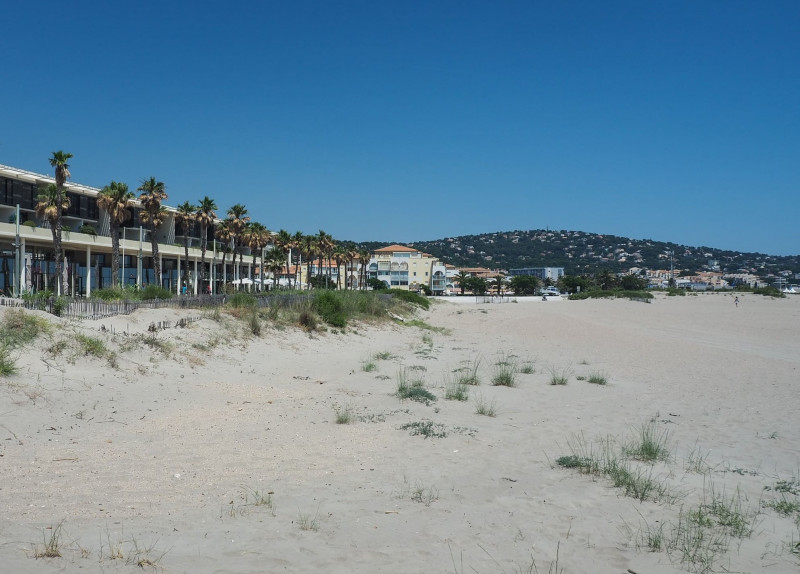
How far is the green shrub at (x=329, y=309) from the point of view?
26109mm

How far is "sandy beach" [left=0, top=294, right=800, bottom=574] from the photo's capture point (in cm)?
516

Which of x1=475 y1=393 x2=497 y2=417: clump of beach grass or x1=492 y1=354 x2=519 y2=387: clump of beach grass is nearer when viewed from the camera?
x1=475 y1=393 x2=497 y2=417: clump of beach grass

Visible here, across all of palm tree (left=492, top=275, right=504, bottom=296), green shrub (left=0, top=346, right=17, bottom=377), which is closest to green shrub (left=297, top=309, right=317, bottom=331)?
green shrub (left=0, top=346, right=17, bottom=377)

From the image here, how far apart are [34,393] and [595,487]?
29.4ft

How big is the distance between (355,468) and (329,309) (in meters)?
18.9

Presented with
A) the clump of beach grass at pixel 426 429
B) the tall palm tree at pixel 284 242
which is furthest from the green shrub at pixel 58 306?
the tall palm tree at pixel 284 242

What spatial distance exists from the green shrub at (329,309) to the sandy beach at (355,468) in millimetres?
9178

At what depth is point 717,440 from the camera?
9961 mm

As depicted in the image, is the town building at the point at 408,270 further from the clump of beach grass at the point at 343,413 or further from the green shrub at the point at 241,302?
the clump of beach grass at the point at 343,413

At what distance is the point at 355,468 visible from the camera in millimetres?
7738

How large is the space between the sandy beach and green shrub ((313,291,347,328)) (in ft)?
30.1

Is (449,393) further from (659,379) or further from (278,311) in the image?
(278,311)

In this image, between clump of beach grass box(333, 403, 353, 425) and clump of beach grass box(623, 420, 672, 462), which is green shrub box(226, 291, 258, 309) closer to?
clump of beach grass box(333, 403, 353, 425)

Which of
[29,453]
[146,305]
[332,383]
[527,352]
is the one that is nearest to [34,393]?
[29,453]
